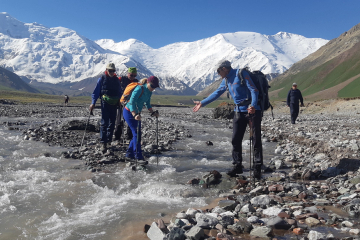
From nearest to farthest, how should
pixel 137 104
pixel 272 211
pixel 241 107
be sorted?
pixel 272 211
pixel 241 107
pixel 137 104

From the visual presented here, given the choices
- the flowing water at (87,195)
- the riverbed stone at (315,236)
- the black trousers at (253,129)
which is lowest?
the flowing water at (87,195)

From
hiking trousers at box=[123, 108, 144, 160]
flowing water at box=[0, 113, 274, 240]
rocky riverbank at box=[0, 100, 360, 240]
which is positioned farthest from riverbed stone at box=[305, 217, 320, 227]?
hiking trousers at box=[123, 108, 144, 160]

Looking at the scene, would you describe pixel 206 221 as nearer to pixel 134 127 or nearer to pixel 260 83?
pixel 260 83

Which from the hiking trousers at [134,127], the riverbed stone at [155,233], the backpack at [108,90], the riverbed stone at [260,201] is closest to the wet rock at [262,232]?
the riverbed stone at [260,201]

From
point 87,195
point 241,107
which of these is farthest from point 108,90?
point 241,107

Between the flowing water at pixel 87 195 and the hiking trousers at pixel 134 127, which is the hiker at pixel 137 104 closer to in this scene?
the hiking trousers at pixel 134 127

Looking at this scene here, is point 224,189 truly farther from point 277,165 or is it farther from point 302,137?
point 302,137

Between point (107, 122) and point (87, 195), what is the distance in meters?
5.29

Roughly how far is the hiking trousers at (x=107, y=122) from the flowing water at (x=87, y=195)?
5.55 ft

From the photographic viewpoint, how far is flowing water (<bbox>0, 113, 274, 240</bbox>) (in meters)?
5.42

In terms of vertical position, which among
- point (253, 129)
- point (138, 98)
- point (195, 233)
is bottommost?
point (195, 233)

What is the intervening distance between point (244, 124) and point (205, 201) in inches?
110

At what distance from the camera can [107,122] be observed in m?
12.1

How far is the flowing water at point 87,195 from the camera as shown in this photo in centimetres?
542
